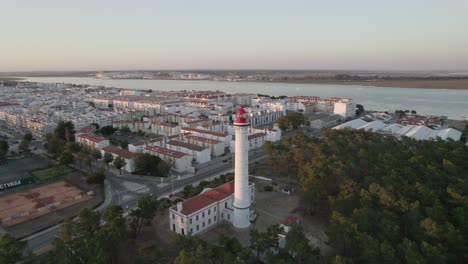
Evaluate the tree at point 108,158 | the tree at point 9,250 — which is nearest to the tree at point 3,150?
the tree at point 108,158

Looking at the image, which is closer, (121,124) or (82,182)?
(82,182)

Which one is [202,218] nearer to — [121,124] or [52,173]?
[52,173]

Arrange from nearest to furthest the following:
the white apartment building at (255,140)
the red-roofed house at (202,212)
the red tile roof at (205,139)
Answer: the red-roofed house at (202,212), the red tile roof at (205,139), the white apartment building at (255,140)

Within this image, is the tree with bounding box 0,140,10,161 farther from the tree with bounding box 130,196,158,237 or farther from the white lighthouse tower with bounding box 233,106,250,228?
the white lighthouse tower with bounding box 233,106,250,228

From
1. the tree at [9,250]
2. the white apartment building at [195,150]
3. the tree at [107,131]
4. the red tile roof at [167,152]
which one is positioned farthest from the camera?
the tree at [107,131]

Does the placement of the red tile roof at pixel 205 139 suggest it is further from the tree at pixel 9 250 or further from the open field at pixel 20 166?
the tree at pixel 9 250

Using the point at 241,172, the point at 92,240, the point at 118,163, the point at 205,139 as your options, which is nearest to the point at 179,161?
the point at 118,163

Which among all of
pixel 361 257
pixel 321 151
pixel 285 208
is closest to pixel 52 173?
pixel 285 208

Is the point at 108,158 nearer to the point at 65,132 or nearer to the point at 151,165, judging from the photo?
the point at 151,165
